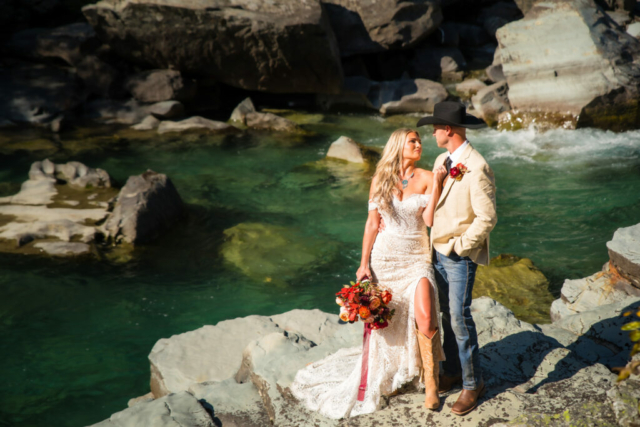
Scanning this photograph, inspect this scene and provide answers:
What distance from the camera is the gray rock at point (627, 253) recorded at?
5.49 metres

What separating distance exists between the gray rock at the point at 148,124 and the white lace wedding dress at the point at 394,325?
11.8 m

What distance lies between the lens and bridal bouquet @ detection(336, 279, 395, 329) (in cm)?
363

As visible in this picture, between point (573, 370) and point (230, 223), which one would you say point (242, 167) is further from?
point (573, 370)

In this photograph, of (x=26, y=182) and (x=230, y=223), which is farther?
(x=26, y=182)

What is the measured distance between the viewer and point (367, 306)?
12.0 ft

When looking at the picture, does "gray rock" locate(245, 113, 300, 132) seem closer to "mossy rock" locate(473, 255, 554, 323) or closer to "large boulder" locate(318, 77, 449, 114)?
"large boulder" locate(318, 77, 449, 114)

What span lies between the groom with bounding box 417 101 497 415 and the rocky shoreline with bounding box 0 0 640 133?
10.5 meters

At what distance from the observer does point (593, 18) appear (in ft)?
44.1

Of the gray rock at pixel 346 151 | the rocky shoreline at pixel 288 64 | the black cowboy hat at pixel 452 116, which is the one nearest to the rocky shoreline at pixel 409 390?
the black cowboy hat at pixel 452 116

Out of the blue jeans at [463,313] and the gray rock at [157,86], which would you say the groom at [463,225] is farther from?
the gray rock at [157,86]

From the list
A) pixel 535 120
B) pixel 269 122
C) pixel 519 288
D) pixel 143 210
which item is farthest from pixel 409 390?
pixel 269 122

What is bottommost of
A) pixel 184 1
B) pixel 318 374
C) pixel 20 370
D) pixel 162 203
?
pixel 20 370

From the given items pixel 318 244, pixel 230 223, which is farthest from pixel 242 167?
pixel 318 244

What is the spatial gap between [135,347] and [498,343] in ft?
14.1
